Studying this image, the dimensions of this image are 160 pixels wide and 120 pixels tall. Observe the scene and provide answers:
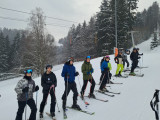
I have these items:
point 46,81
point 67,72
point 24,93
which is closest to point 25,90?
point 24,93

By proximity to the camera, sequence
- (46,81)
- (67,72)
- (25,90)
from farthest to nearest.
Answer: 1. (67,72)
2. (46,81)
3. (25,90)

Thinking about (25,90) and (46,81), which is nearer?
(25,90)

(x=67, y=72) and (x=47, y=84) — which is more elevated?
(x=67, y=72)

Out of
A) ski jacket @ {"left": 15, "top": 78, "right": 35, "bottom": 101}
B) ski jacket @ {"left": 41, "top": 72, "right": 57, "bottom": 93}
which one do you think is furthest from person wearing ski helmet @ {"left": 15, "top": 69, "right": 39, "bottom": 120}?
ski jacket @ {"left": 41, "top": 72, "right": 57, "bottom": 93}

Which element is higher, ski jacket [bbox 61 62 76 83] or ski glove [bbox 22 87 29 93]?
ski jacket [bbox 61 62 76 83]

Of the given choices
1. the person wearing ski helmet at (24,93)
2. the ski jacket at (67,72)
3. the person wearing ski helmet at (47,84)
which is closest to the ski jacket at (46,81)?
the person wearing ski helmet at (47,84)

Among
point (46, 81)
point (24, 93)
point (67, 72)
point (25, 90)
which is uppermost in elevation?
point (67, 72)

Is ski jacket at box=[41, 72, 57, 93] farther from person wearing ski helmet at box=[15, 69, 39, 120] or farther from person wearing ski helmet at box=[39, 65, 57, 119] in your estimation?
person wearing ski helmet at box=[15, 69, 39, 120]

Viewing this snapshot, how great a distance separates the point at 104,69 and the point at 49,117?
3733 millimetres

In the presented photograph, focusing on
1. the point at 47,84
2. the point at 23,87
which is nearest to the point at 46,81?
the point at 47,84

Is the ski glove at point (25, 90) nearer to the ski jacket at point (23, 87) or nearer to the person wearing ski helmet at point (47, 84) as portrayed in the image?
the ski jacket at point (23, 87)

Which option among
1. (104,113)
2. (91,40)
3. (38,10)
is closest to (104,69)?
(104,113)

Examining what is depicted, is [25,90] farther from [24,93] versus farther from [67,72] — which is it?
[67,72]

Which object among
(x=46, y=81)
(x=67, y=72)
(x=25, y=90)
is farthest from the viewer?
(x=67, y=72)
